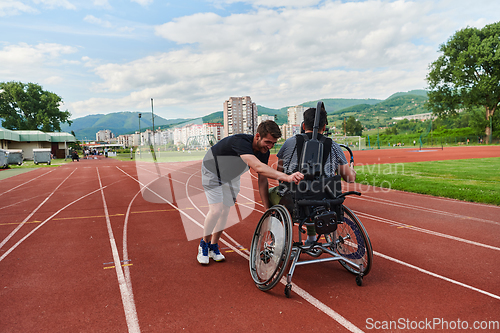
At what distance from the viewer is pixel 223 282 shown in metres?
3.51

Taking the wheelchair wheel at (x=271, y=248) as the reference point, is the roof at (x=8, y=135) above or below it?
above

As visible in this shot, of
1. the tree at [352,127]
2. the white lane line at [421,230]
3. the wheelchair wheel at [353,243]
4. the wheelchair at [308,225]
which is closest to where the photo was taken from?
the wheelchair at [308,225]

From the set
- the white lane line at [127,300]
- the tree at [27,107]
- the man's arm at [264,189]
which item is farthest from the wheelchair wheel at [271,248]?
the tree at [27,107]

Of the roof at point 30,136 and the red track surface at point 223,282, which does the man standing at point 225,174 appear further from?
the roof at point 30,136

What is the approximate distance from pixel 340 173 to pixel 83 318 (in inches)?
116

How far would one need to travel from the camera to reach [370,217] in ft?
21.5

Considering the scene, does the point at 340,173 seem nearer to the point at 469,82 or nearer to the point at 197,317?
the point at 197,317

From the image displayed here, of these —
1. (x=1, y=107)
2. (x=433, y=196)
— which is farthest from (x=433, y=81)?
(x=1, y=107)

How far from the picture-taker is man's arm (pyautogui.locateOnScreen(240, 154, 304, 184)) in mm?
2932

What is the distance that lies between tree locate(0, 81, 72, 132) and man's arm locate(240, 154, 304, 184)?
2701 inches

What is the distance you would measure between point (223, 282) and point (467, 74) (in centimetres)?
6322

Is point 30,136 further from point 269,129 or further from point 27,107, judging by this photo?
point 269,129

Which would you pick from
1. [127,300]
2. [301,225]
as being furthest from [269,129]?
[127,300]

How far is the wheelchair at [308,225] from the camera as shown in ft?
10.1
